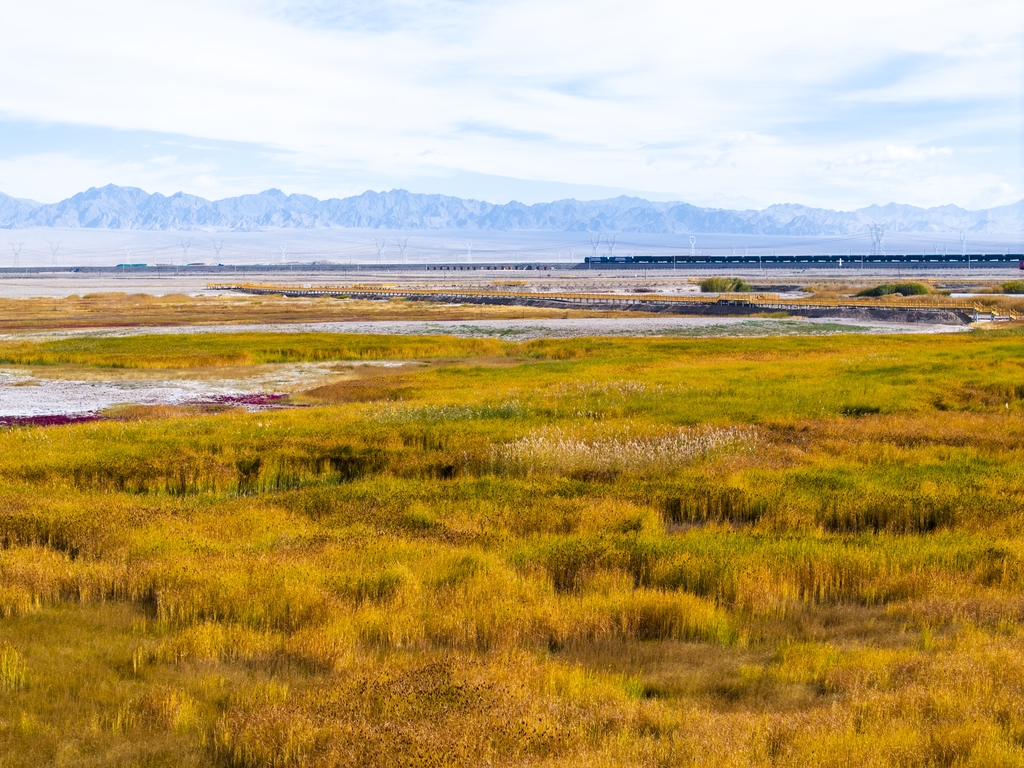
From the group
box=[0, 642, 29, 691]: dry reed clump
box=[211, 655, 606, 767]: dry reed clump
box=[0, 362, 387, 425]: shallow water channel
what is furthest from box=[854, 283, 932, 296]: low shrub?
box=[0, 642, 29, 691]: dry reed clump

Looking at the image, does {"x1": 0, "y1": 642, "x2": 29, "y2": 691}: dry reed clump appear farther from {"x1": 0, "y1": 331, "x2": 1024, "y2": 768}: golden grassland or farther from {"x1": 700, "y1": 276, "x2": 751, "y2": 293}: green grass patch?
{"x1": 700, "y1": 276, "x2": 751, "y2": 293}: green grass patch

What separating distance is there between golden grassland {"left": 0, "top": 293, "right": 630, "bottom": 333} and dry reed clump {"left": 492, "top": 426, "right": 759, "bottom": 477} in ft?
234

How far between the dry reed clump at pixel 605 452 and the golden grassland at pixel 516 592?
4.4 inches

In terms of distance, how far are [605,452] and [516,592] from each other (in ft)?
36.5

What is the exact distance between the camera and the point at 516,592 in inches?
550

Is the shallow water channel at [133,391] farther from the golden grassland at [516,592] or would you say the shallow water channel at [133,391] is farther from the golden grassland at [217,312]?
the golden grassland at [217,312]

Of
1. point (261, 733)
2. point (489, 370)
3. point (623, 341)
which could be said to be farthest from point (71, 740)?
point (623, 341)

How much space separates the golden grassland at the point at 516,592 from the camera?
961 cm

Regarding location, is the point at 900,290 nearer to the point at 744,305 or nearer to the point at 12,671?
the point at 744,305

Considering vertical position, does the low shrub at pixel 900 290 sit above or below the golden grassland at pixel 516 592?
above

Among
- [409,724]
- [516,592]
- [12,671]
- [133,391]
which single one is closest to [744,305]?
[133,391]

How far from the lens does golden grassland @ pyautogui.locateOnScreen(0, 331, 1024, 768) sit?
31.5 ft

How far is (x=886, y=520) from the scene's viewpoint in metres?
19.3

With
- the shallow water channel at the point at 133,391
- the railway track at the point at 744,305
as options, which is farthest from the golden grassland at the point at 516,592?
the railway track at the point at 744,305
